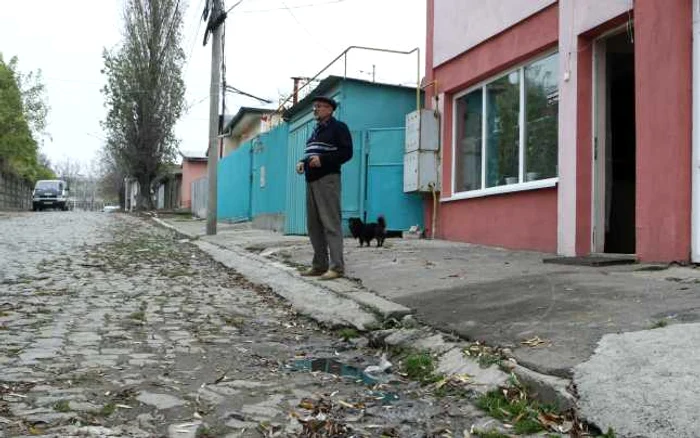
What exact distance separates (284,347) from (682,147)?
4.17 metres

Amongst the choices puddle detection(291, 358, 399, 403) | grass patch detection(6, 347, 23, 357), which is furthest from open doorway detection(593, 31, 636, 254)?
grass patch detection(6, 347, 23, 357)

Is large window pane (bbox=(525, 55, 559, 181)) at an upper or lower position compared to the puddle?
upper

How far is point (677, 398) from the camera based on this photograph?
9.00 ft

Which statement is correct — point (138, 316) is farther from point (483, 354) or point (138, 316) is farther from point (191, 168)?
point (191, 168)

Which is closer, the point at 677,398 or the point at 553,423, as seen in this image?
the point at 677,398

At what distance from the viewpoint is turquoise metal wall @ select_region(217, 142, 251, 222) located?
2102cm

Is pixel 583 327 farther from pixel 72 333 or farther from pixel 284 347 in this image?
pixel 72 333


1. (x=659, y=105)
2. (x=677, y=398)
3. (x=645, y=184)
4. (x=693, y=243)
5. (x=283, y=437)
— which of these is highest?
(x=659, y=105)

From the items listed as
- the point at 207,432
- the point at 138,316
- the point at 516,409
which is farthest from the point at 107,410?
the point at 138,316

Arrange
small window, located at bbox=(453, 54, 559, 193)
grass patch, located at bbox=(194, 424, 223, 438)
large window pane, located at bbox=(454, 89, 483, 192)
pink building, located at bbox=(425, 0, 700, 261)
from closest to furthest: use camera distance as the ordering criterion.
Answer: grass patch, located at bbox=(194, 424, 223, 438) → pink building, located at bbox=(425, 0, 700, 261) → small window, located at bbox=(453, 54, 559, 193) → large window pane, located at bbox=(454, 89, 483, 192)

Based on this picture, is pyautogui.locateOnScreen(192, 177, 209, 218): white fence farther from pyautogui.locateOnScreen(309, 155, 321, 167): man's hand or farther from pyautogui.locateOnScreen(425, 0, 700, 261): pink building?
pyautogui.locateOnScreen(309, 155, 321, 167): man's hand

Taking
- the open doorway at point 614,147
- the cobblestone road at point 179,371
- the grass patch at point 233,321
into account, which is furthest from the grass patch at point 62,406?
the open doorway at point 614,147

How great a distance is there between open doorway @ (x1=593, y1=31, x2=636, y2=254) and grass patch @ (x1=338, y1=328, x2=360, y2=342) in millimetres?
4066

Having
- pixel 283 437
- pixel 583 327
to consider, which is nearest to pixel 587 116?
pixel 583 327
